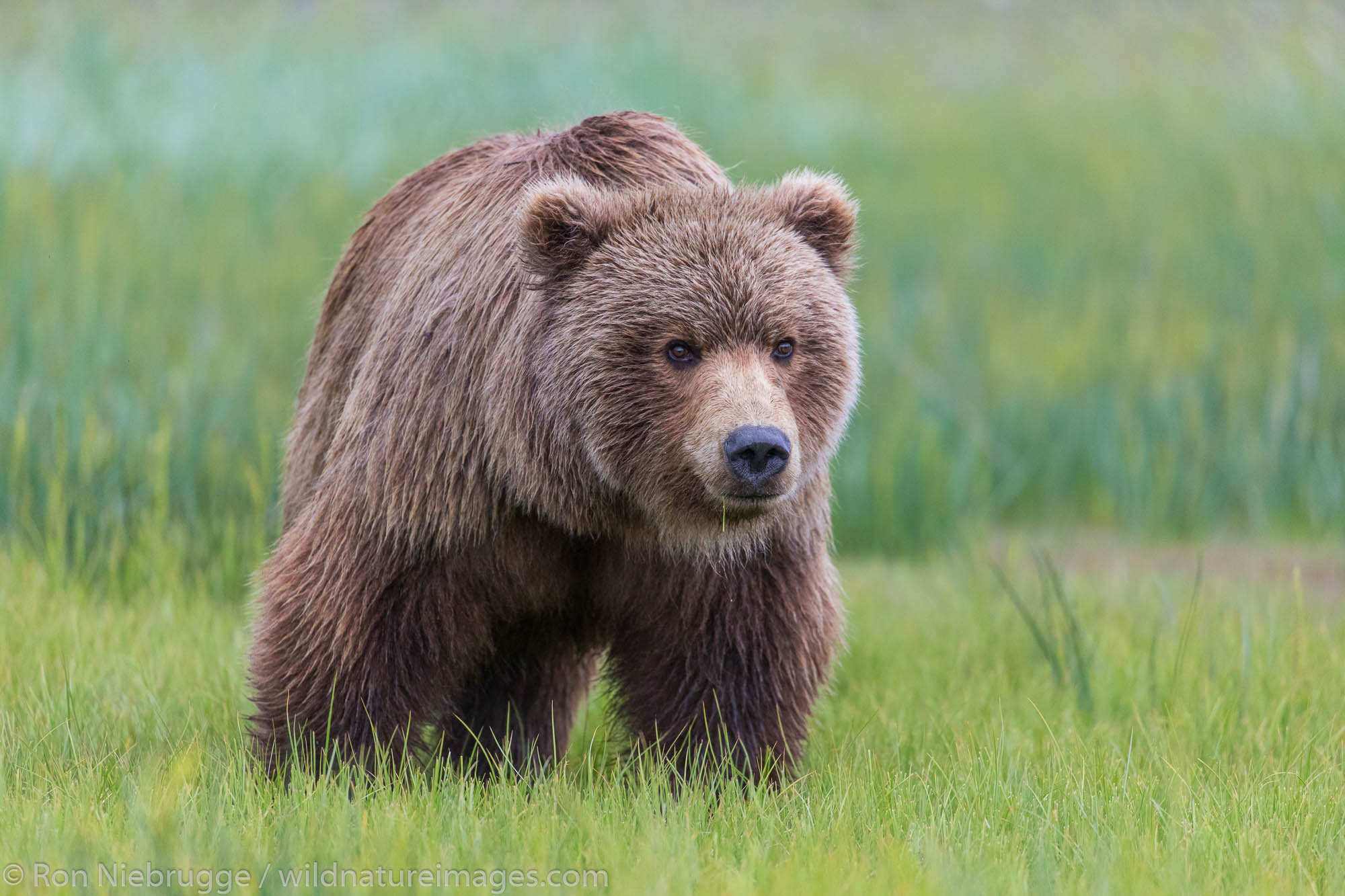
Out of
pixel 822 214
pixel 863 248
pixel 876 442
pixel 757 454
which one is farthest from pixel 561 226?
pixel 863 248

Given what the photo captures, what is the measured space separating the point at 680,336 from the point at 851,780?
121cm

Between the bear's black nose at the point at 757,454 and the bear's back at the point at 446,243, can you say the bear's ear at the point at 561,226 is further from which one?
the bear's black nose at the point at 757,454

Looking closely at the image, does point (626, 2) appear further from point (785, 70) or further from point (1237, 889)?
point (1237, 889)

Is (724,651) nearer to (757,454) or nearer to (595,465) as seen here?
(595,465)

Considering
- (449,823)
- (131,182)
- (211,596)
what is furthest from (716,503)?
(131,182)

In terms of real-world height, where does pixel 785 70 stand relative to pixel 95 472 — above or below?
above

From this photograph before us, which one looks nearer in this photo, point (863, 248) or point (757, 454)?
point (757, 454)

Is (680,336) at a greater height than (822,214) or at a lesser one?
lesser

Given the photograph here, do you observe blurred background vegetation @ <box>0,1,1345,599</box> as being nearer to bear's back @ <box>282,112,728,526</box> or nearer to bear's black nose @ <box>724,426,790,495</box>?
bear's back @ <box>282,112,728,526</box>

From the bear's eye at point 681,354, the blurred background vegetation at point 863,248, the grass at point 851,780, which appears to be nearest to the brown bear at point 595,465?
the bear's eye at point 681,354

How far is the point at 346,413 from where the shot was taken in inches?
165

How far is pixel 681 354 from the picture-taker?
370cm

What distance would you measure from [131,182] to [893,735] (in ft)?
22.1

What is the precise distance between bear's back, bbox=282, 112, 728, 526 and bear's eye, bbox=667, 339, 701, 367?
0.46m
